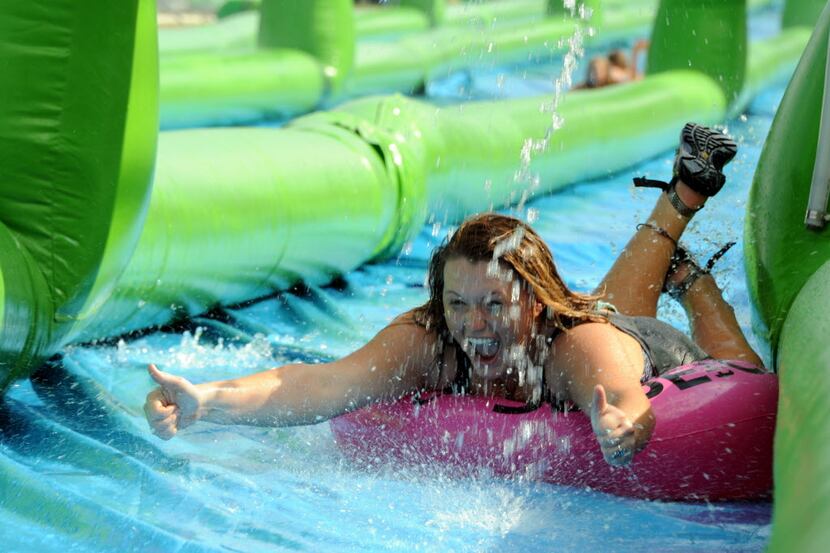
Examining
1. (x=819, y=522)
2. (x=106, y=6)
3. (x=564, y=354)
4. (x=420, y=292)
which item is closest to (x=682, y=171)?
(x=564, y=354)

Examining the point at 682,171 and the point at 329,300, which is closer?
the point at 682,171

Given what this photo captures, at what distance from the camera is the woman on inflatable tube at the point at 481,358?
1966mm

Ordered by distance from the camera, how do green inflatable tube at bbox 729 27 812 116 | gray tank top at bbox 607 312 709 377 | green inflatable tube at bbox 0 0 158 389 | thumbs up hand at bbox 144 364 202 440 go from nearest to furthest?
thumbs up hand at bbox 144 364 202 440 → green inflatable tube at bbox 0 0 158 389 → gray tank top at bbox 607 312 709 377 → green inflatable tube at bbox 729 27 812 116

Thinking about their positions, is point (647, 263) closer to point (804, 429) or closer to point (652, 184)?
point (652, 184)

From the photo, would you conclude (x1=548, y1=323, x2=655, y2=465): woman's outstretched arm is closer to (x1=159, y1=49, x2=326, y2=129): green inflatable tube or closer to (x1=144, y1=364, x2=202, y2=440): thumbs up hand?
(x1=144, y1=364, x2=202, y2=440): thumbs up hand

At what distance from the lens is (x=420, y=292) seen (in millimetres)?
3475

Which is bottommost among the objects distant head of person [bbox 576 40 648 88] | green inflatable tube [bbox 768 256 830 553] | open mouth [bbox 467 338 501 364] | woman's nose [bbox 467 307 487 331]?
distant head of person [bbox 576 40 648 88]

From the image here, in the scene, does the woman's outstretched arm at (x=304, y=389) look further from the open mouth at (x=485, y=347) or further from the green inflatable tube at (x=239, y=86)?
the green inflatable tube at (x=239, y=86)

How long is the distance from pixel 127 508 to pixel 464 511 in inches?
21.7

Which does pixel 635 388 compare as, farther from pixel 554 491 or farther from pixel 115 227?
pixel 115 227

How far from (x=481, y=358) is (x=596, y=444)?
246 mm

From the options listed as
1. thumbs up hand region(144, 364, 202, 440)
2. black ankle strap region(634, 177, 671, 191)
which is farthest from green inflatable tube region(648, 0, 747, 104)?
thumbs up hand region(144, 364, 202, 440)

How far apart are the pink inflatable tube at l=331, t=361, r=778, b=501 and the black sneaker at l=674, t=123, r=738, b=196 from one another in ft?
1.97

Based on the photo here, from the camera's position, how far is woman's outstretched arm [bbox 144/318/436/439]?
6.35 feet
